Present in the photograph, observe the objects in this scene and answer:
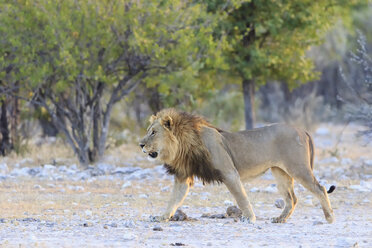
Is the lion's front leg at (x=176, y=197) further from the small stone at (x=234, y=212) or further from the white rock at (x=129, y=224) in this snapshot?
the small stone at (x=234, y=212)

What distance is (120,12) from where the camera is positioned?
50.2 ft

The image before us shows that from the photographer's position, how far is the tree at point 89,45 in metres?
15.2

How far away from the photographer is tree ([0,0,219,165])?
1520 cm

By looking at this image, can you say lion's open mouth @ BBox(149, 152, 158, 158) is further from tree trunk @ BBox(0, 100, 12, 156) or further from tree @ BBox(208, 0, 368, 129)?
tree trunk @ BBox(0, 100, 12, 156)

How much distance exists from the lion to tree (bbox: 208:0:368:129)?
8161 mm

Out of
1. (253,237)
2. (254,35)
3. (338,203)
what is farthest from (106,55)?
(253,237)

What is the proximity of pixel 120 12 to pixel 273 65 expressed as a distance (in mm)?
5666

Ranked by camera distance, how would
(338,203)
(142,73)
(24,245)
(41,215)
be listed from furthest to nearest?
(142,73)
(338,203)
(41,215)
(24,245)

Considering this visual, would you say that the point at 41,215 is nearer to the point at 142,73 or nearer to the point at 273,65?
the point at 142,73

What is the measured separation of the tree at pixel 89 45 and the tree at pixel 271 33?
5.67 feet

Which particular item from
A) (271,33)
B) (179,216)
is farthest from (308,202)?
(271,33)

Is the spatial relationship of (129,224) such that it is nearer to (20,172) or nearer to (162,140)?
(162,140)

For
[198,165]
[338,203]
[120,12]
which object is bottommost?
[338,203]

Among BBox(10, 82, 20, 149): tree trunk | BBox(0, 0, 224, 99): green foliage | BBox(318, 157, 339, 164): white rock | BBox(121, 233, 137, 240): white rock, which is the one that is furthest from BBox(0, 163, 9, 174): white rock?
BBox(121, 233, 137, 240): white rock
